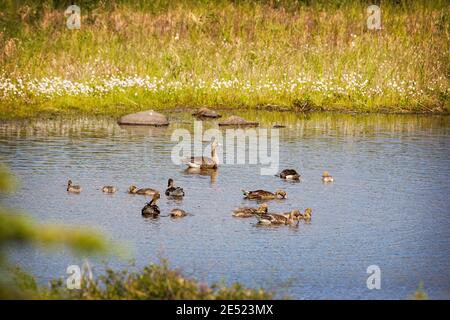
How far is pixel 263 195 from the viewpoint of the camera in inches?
793

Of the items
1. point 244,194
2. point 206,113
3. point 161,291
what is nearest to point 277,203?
point 244,194

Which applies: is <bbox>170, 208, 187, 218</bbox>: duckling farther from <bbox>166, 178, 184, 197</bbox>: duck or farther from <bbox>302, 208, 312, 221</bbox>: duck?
<bbox>302, 208, 312, 221</bbox>: duck

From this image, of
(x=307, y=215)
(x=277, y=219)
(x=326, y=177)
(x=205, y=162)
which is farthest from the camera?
(x=205, y=162)

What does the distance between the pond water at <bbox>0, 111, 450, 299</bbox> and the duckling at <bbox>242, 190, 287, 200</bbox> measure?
6.2 inches

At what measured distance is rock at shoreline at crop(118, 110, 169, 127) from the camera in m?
Result: 29.6

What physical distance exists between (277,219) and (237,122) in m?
11.7

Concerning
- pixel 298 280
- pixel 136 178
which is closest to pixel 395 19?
pixel 136 178

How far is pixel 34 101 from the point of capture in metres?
31.2

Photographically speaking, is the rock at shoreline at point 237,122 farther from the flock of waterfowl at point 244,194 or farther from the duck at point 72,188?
the duck at point 72,188

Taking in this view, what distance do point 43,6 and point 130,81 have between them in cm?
680

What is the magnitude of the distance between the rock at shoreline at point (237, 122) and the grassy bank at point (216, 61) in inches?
131

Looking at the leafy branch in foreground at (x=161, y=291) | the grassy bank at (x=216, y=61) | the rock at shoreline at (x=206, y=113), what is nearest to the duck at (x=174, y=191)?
the leafy branch in foreground at (x=161, y=291)

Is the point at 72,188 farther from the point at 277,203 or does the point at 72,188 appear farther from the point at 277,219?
the point at 277,219
